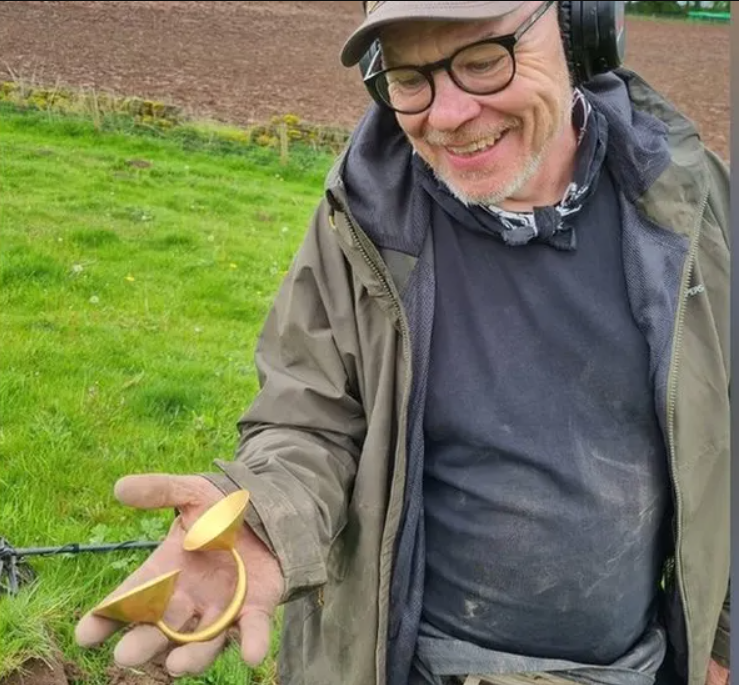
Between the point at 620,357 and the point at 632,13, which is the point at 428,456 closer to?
the point at 620,357

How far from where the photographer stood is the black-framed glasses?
70.3 inches

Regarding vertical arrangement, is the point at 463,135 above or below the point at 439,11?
below

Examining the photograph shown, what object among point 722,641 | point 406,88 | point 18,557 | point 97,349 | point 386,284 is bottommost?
point 18,557

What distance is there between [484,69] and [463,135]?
126mm

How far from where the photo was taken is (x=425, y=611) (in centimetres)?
214

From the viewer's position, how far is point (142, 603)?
1295 mm

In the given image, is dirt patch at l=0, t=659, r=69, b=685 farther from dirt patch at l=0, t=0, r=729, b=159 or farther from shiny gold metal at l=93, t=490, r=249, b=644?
dirt patch at l=0, t=0, r=729, b=159

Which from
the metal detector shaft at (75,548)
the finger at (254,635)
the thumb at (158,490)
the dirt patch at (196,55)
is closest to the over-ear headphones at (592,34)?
the dirt patch at (196,55)

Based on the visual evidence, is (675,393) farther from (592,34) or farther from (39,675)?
(39,675)

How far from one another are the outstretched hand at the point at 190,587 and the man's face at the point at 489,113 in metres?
0.78

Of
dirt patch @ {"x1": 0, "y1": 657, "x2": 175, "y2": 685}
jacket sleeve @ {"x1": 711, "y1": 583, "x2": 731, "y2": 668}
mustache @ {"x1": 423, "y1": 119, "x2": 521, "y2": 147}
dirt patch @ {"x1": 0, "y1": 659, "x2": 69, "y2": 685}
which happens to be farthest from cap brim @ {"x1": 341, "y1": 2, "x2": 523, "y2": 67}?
dirt patch @ {"x1": 0, "y1": 659, "x2": 69, "y2": 685}

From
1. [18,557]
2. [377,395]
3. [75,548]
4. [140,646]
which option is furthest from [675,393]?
[18,557]

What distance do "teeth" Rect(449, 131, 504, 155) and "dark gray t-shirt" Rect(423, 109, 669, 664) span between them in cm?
16

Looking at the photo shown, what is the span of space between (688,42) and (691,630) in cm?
2403
